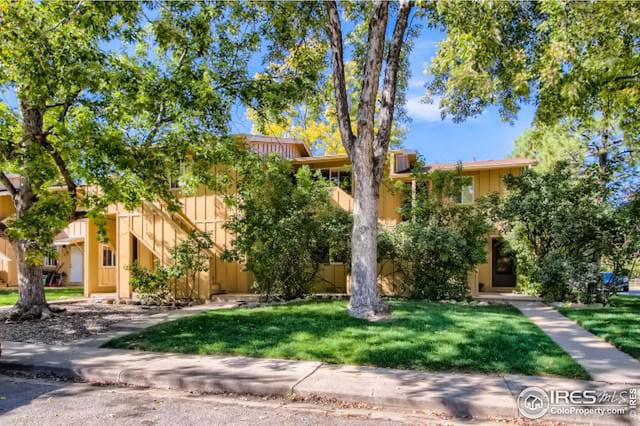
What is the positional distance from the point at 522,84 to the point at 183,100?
6.29 m

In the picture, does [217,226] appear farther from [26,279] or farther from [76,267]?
[76,267]

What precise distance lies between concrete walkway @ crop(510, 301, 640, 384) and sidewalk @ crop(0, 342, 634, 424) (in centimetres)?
49

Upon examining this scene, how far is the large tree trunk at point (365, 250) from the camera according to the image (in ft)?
29.8

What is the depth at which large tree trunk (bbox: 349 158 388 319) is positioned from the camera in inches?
358

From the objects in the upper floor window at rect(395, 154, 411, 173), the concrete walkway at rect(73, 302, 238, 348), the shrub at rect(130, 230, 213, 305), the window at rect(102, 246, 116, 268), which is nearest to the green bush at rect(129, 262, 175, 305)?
the shrub at rect(130, 230, 213, 305)

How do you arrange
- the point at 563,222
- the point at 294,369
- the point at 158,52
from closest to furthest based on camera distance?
1. the point at 294,369
2. the point at 158,52
3. the point at 563,222

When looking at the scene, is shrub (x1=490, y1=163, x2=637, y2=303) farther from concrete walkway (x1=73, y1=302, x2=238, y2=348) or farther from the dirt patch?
the dirt patch

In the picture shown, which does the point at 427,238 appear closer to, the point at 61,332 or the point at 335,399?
the point at 335,399

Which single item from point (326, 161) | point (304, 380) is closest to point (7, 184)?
point (304, 380)

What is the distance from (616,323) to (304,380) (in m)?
7.15

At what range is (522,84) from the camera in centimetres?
630

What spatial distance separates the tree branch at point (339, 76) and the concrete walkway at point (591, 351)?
551 cm

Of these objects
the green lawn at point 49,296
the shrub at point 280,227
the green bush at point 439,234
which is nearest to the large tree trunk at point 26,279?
the shrub at point 280,227

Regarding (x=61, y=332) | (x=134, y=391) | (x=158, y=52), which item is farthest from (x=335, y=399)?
(x=158, y=52)
